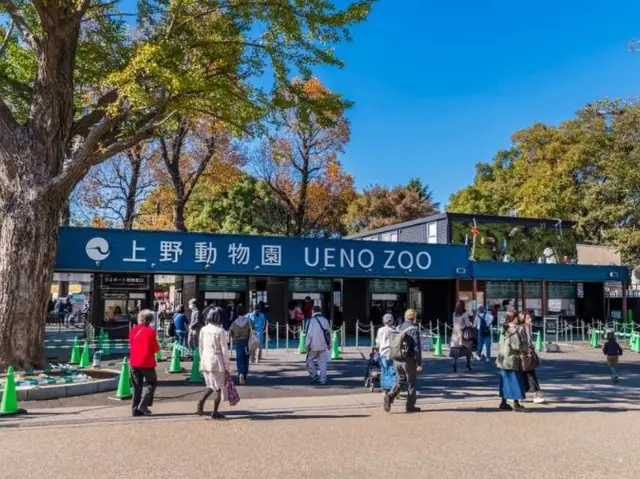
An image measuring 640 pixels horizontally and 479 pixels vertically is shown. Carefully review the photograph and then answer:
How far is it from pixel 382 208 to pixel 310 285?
24.2 meters

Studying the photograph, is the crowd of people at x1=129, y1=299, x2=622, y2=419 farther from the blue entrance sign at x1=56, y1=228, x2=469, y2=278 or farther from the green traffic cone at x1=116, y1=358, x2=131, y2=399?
the blue entrance sign at x1=56, y1=228, x2=469, y2=278

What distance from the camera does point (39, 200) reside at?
12781mm

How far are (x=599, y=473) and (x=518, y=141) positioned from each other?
48.8 m

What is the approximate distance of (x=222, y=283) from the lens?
24281 millimetres

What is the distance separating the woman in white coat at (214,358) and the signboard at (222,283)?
14792 mm

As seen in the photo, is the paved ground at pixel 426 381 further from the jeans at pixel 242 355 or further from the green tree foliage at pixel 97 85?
the green tree foliage at pixel 97 85

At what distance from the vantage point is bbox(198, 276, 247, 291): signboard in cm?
2412

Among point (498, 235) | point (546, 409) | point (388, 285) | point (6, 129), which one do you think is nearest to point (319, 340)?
point (546, 409)

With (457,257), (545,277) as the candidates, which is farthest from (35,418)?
(545,277)

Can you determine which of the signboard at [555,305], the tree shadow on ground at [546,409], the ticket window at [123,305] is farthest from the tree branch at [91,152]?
the signboard at [555,305]

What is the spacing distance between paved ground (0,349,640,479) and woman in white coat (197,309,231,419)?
0.40 metres

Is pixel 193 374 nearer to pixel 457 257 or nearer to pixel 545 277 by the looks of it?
pixel 457 257

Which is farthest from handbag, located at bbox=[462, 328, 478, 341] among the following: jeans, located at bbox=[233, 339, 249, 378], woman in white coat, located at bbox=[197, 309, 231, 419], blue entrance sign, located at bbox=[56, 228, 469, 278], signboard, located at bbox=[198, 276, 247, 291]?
signboard, located at bbox=[198, 276, 247, 291]

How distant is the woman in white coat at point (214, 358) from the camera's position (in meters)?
9.16
